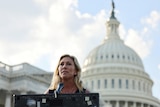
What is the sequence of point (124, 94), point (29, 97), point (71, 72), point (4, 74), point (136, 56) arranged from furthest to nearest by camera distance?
point (136, 56) < point (124, 94) < point (4, 74) < point (71, 72) < point (29, 97)

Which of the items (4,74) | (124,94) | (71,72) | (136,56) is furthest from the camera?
(136,56)

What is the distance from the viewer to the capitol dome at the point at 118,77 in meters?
142

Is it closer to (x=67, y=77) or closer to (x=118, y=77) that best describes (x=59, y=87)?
(x=67, y=77)

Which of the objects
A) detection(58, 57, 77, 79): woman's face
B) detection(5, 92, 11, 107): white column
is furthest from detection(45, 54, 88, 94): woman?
detection(5, 92, 11, 107): white column

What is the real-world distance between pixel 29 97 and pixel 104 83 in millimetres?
139609

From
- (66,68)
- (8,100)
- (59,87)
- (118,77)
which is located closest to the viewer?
(59,87)

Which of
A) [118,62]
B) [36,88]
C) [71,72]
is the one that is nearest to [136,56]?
[118,62]

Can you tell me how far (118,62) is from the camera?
148875 millimetres

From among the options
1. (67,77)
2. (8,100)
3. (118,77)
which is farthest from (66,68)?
(118,77)

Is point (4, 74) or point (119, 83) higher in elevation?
point (119, 83)

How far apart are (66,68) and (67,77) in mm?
86

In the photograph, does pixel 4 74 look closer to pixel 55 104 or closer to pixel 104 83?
pixel 55 104

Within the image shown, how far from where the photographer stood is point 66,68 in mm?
4590

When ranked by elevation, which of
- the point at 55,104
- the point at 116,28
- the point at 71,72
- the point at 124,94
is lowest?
the point at 55,104
